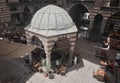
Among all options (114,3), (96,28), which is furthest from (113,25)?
(114,3)

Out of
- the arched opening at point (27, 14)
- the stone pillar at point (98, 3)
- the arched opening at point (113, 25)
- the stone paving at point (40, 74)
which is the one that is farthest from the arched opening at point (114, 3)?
the arched opening at point (27, 14)

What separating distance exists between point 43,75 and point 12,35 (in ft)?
43.8

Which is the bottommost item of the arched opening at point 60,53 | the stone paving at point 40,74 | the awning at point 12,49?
the stone paving at point 40,74

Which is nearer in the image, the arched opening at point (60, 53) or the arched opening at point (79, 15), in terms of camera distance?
the arched opening at point (60, 53)

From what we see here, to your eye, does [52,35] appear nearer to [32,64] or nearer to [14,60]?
[32,64]

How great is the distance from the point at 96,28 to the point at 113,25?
12.9 ft

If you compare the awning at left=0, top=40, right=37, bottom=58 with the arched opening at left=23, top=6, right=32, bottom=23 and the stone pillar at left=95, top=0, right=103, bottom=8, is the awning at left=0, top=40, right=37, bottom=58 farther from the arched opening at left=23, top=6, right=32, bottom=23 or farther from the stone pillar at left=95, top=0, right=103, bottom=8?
the arched opening at left=23, top=6, right=32, bottom=23

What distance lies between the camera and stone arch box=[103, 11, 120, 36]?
79.3 feet

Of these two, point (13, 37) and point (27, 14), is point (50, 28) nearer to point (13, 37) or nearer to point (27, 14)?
point (13, 37)

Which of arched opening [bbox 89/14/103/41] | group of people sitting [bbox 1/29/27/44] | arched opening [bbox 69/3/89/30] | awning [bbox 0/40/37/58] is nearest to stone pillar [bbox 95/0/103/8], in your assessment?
arched opening [bbox 89/14/103/41]

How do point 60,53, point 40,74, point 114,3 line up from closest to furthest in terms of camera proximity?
1. point 40,74
2. point 60,53
3. point 114,3

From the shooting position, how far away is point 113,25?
25.2 meters

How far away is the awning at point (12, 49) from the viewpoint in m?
13.6

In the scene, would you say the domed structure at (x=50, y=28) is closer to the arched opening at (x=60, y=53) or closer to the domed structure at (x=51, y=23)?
the domed structure at (x=51, y=23)
